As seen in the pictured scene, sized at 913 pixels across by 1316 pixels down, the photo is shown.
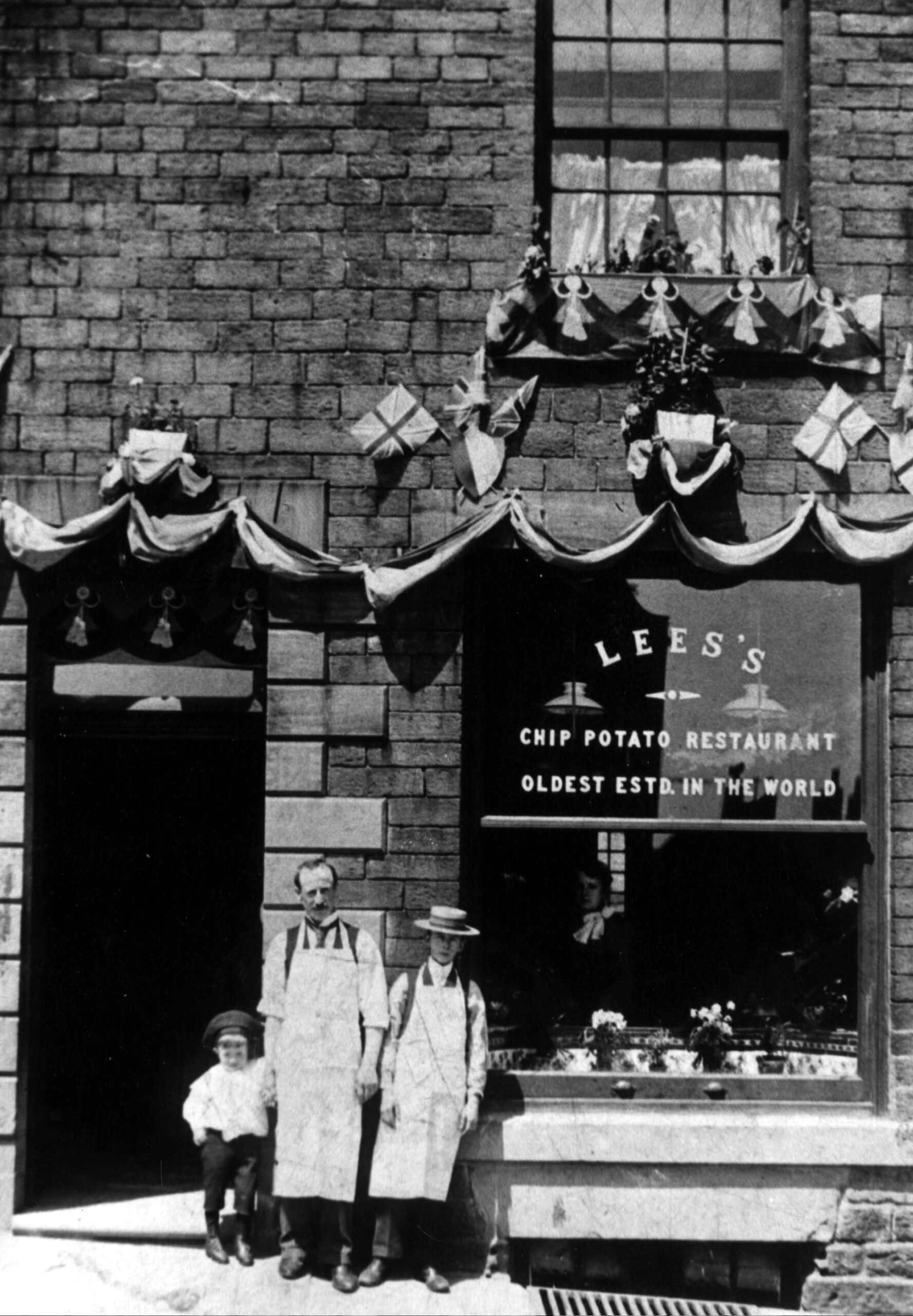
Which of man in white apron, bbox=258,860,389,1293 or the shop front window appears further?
the shop front window

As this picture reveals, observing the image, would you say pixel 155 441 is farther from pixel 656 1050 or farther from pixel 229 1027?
pixel 656 1050

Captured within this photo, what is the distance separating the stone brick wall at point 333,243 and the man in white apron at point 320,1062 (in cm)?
152

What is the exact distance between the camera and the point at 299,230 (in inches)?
276

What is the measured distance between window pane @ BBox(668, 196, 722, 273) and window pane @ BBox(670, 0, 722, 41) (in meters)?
0.98

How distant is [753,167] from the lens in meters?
7.35

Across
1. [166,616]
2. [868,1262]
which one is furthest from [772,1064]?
[166,616]

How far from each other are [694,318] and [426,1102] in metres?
4.49

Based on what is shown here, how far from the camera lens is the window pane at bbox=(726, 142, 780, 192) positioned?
289 inches

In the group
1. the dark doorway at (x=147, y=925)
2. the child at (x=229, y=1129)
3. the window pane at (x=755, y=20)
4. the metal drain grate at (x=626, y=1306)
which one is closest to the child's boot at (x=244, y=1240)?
the child at (x=229, y=1129)

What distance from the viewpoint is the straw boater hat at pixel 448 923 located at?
6.50m

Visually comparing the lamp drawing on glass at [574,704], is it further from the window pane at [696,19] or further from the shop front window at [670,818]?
the window pane at [696,19]

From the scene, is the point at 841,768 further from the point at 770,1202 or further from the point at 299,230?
the point at 299,230

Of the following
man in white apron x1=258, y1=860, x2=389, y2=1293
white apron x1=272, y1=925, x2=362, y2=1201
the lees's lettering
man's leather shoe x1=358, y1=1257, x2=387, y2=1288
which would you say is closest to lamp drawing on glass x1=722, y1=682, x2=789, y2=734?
the lees's lettering

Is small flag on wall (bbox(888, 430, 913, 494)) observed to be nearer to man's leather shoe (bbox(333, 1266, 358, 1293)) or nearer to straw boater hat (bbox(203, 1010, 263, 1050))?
straw boater hat (bbox(203, 1010, 263, 1050))
